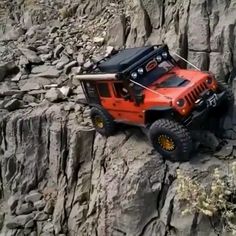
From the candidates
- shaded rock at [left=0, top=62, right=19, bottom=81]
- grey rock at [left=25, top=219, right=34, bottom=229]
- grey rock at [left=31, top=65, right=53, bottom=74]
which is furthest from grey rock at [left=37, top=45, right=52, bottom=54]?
grey rock at [left=25, top=219, right=34, bottom=229]

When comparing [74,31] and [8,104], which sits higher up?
[74,31]

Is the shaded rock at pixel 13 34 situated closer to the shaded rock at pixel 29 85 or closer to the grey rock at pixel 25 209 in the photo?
the shaded rock at pixel 29 85

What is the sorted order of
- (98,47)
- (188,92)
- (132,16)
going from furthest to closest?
(98,47) → (132,16) → (188,92)

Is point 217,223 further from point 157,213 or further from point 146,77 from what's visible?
point 146,77

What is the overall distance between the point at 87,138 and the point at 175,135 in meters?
2.71

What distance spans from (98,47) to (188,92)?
4.91 m

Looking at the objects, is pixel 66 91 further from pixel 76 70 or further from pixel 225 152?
pixel 225 152

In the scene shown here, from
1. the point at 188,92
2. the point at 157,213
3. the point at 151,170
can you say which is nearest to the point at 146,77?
the point at 188,92

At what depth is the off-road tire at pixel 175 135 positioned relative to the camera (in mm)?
6291

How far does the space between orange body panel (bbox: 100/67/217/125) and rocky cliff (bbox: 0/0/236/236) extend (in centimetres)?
61

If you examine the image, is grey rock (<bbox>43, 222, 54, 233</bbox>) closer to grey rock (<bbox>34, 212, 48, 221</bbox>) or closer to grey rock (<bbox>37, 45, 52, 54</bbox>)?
grey rock (<bbox>34, 212, 48, 221</bbox>)

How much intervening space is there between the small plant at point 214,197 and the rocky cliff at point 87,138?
0.79 feet

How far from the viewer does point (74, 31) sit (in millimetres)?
11602

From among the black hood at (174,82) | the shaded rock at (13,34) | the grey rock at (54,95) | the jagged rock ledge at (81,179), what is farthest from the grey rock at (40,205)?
the shaded rock at (13,34)
